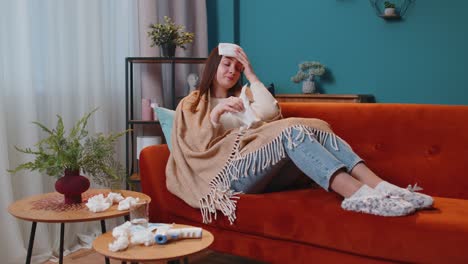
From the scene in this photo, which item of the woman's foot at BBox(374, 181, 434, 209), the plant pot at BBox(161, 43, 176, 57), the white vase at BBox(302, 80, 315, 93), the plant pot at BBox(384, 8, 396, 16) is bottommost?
the woman's foot at BBox(374, 181, 434, 209)

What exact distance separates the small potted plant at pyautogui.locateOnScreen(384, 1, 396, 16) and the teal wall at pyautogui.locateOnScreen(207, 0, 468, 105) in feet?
0.37

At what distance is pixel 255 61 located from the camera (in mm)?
4172

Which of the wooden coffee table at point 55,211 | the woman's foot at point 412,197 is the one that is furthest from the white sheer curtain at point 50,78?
the woman's foot at point 412,197

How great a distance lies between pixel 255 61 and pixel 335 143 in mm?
2156

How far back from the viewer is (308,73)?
3.84 metres

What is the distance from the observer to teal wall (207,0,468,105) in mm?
3404

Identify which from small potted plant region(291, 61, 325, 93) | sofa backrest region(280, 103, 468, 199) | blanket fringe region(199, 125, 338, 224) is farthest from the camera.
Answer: small potted plant region(291, 61, 325, 93)

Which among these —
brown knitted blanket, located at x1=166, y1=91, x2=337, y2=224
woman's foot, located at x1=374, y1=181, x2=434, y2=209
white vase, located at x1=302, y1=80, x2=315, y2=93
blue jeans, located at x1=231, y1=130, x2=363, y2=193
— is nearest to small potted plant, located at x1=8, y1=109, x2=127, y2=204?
brown knitted blanket, located at x1=166, y1=91, x2=337, y2=224

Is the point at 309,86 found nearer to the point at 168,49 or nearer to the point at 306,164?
the point at 168,49

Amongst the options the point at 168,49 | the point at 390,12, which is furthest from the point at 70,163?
Result: the point at 390,12

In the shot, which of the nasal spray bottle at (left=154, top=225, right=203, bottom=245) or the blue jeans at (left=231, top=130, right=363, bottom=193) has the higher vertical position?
the blue jeans at (left=231, top=130, right=363, bottom=193)

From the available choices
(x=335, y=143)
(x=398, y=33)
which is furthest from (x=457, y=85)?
(x=335, y=143)

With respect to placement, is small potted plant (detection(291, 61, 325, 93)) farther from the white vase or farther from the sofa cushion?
the sofa cushion

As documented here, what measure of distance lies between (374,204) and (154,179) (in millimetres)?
999
